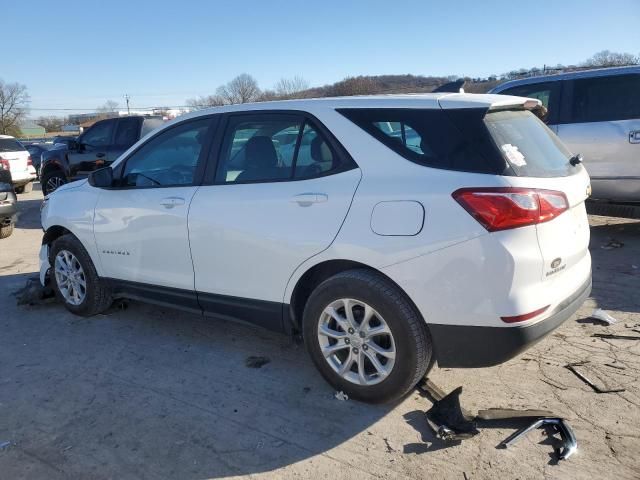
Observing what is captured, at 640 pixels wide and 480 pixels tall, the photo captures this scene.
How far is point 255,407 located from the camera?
3.28 metres

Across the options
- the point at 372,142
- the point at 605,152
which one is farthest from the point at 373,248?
the point at 605,152

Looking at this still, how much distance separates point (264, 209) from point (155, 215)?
3.54 ft

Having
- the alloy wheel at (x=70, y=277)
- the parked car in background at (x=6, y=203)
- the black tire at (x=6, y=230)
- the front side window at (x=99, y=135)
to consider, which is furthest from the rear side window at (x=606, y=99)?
the black tire at (x=6, y=230)

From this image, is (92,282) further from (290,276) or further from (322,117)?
(322,117)

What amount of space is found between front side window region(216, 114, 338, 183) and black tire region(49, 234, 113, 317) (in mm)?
1747

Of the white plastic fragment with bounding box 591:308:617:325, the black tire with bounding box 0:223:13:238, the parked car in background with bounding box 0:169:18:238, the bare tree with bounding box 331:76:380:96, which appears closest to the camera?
the white plastic fragment with bounding box 591:308:617:325

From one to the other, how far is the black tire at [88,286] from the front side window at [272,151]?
5.73ft

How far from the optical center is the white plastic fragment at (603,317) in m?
4.26

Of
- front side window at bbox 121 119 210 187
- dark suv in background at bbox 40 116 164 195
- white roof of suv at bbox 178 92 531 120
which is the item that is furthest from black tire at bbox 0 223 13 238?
white roof of suv at bbox 178 92 531 120

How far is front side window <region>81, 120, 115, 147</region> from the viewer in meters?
10.7

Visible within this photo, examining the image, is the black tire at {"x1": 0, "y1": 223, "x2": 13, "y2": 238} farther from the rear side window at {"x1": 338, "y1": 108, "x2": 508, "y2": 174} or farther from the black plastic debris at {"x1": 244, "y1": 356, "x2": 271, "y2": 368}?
the rear side window at {"x1": 338, "y1": 108, "x2": 508, "y2": 174}

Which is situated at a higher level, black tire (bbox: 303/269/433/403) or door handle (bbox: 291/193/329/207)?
door handle (bbox: 291/193/329/207)

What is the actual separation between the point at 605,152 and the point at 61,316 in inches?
250

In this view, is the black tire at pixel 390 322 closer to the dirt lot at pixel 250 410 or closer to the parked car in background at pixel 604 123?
the dirt lot at pixel 250 410
